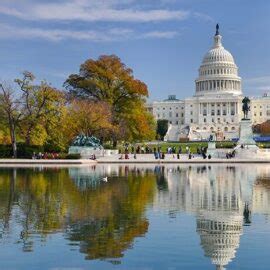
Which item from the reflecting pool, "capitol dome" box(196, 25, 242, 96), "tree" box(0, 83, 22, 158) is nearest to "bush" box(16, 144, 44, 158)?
"tree" box(0, 83, 22, 158)

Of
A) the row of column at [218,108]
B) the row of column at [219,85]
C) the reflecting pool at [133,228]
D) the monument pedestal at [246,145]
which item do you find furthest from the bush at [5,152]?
the row of column at [219,85]

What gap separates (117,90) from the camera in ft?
225

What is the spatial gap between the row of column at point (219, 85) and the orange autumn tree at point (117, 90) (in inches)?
4236

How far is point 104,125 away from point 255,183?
1339 inches

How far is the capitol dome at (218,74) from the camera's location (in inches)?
6831

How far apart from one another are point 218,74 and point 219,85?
10.8 feet

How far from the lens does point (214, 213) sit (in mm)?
17375

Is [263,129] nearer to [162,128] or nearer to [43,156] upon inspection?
[162,128]

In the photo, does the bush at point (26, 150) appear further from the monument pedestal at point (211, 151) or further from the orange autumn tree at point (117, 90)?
the monument pedestal at point (211, 151)

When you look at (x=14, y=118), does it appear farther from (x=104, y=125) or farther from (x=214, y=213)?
(x=214, y=213)

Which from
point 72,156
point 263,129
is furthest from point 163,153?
point 263,129

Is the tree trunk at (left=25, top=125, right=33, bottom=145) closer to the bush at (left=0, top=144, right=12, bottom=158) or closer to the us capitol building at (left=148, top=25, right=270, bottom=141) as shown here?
the bush at (left=0, top=144, right=12, bottom=158)

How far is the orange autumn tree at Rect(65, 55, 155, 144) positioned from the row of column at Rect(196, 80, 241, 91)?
10759 cm

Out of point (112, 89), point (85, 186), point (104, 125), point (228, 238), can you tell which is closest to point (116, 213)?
point (228, 238)
